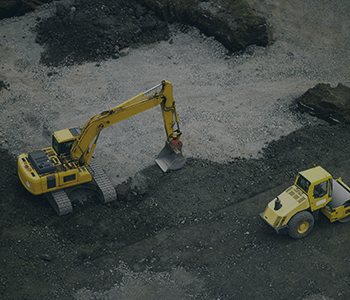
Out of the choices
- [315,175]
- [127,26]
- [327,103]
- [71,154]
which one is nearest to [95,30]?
[127,26]

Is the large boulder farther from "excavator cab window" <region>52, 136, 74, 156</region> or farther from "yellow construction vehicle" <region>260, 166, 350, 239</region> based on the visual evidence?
"excavator cab window" <region>52, 136, 74, 156</region>

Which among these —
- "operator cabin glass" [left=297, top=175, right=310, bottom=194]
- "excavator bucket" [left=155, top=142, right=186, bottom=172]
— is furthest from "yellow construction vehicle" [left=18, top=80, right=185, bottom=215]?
"operator cabin glass" [left=297, top=175, right=310, bottom=194]

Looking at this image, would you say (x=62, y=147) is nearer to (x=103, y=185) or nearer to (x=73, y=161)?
(x=73, y=161)

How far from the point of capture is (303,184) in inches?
593

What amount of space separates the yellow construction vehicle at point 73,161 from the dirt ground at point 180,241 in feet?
1.89

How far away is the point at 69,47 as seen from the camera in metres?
24.1

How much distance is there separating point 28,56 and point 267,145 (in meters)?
13.4

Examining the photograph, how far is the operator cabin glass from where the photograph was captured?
14.9 m

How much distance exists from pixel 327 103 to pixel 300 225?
8024mm

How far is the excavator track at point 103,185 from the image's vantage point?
16.3 m

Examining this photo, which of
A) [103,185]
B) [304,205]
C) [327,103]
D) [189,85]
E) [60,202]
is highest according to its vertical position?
[304,205]

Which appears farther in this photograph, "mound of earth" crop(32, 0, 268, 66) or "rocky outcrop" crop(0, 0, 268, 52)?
"rocky outcrop" crop(0, 0, 268, 52)

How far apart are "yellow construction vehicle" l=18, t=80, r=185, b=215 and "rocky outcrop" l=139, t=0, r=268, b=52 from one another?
9.61 metres

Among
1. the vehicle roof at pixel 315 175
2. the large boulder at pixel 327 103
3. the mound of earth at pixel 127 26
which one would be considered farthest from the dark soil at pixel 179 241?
the mound of earth at pixel 127 26
